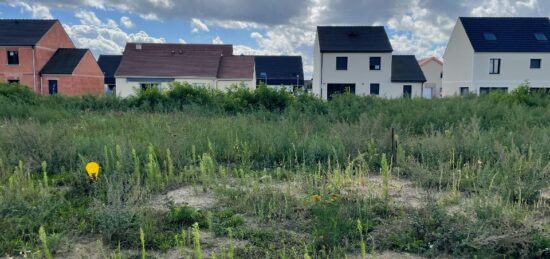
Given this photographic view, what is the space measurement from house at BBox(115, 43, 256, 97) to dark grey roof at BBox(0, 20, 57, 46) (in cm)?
742

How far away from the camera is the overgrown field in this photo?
9.96 ft

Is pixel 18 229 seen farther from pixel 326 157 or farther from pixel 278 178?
pixel 326 157

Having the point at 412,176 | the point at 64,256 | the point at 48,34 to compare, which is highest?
the point at 48,34

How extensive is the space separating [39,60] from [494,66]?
4056 centimetres

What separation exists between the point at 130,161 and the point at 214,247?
253 cm

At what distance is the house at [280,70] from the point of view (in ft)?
180

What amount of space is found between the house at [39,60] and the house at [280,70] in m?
25.1

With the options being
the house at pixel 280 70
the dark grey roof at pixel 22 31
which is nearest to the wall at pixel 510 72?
the house at pixel 280 70

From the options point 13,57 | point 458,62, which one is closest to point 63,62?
point 13,57

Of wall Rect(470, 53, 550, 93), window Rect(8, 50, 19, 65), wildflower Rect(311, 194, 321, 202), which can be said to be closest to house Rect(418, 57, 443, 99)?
wall Rect(470, 53, 550, 93)

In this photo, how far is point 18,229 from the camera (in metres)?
3.28

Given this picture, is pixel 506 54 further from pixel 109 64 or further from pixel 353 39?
pixel 109 64

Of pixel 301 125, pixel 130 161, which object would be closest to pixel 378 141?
pixel 301 125

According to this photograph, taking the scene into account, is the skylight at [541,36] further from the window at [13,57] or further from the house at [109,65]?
the house at [109,65]
